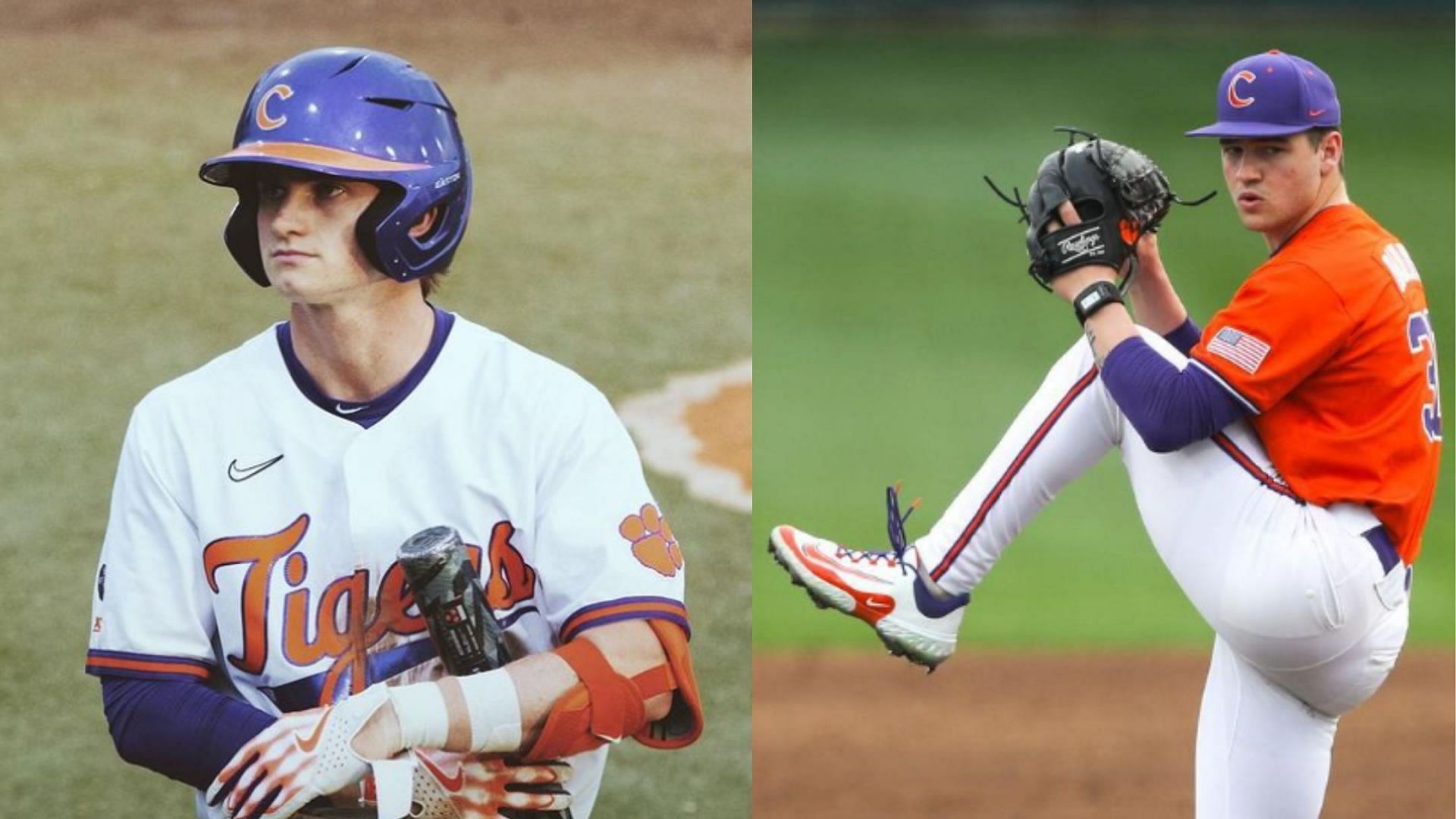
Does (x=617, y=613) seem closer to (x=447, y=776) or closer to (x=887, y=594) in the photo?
(x=447, y=776)

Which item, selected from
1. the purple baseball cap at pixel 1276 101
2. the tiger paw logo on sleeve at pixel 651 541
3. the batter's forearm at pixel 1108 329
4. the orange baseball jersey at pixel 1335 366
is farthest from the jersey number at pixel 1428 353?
the tiger paw logo on sleeve at pixel 651 541

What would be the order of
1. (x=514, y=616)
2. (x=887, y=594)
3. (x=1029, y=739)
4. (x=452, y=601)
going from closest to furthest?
1. (x=452, y=601)
2. (x=514, y=616)
3. (x=887, y=594)
4. (x=1029, y=739)

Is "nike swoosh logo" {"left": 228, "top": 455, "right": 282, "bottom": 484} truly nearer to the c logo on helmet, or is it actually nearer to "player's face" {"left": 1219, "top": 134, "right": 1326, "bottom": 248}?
the c logo on helmet

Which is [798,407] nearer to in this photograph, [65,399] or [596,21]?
[596,21]

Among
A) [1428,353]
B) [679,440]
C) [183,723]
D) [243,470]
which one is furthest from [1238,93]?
[679,440]

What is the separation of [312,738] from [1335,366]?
1.66 meters

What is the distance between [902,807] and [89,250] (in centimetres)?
298

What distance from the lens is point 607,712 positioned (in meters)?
2.58

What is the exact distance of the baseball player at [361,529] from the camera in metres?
2.54

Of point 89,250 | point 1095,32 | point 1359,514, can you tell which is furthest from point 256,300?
point 1095,32

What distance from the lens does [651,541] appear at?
8.65 ft

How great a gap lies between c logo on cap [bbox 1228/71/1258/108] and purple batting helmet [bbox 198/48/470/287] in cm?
127

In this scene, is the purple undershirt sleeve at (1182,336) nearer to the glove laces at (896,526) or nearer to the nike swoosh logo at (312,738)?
the glove laces at (896,526)

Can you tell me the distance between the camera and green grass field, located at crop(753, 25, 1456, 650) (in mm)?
7391
